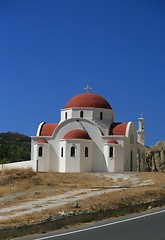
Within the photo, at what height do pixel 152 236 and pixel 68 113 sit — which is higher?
pixel 68 113

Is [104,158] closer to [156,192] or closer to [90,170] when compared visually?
[90,170]

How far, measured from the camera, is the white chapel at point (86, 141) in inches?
2026

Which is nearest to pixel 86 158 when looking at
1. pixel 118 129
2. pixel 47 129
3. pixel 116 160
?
pixel 116 160

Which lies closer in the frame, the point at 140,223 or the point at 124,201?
the point at 140,223

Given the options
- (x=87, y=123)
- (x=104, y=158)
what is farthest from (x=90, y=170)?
(x=87, y=123)

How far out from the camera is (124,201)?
19.8 m

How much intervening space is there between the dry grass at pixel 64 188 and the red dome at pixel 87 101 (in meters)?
12.2

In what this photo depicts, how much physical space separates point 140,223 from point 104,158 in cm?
3887

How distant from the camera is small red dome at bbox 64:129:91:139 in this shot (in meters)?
51.4

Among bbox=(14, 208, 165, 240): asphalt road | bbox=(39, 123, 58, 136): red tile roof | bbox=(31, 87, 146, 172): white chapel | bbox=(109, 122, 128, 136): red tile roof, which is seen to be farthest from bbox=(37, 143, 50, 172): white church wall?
bbox=(14, 208, 165, 240): asphalt road

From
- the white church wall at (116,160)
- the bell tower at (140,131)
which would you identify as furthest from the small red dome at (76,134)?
the bell tower at (140,131)

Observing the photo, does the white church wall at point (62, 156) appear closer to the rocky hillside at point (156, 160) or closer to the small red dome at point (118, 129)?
the small red dome at point (118, 129)

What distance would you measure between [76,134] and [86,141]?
1490 mm

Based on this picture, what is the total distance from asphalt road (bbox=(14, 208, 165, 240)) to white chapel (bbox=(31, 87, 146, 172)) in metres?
36.3
